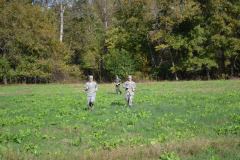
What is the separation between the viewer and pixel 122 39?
4647 centimetres

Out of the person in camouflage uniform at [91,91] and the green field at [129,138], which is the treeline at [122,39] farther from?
the green field at [129,138]

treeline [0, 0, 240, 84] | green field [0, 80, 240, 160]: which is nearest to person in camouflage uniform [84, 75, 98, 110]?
green field [0, 80, 240, 160]

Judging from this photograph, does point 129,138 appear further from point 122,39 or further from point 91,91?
point 122,39

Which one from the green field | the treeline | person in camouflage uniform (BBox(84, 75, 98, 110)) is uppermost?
the treeline

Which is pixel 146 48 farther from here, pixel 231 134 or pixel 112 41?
pixel 231 134

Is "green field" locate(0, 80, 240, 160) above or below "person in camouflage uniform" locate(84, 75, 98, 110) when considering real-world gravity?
below

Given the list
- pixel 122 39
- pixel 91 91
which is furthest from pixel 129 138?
pixel 122 39

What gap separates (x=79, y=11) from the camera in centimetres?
4828

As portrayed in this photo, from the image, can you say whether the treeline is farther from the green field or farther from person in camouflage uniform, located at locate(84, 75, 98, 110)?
the green field

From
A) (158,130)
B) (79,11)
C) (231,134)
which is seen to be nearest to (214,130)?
Result: (231,134)

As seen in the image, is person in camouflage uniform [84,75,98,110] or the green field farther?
person in camouflage uniform [84,75,98,110]

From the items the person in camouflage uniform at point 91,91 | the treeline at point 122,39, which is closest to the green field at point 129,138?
the person in camouflage uniform at point 91,91

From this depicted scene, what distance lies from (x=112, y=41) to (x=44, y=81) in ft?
Result: 59.1

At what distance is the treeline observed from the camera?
1513 inches
